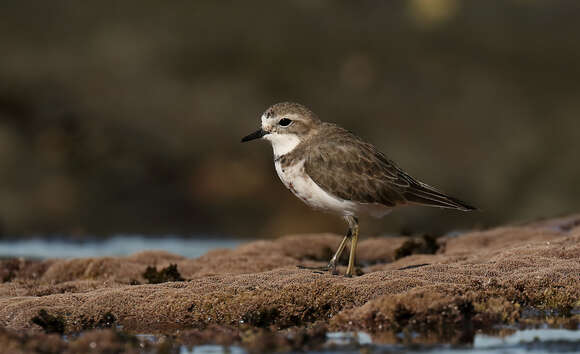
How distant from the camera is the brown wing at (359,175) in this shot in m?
11.9

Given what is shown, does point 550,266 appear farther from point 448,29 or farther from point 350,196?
point 448,29

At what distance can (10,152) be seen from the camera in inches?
1065

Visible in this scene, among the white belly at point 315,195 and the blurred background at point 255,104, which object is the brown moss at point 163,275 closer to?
the white belly at point 315,195

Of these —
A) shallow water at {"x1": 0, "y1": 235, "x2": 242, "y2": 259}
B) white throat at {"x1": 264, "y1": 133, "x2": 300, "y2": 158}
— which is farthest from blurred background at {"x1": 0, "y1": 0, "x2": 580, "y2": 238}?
white throat at {"x1": 264, "y1": 133, "x2": 300, "y2": 158}

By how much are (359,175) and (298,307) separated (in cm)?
320

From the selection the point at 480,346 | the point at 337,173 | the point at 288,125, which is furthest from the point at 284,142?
the point at 480,346

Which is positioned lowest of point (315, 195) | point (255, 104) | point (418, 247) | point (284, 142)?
point (418, 247)

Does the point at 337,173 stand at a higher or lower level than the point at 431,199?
higher

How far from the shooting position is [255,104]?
2958 centimetres

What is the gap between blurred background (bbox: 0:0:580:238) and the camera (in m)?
25.9

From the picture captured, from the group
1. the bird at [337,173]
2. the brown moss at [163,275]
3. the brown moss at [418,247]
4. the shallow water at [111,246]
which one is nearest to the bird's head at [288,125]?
the bird at [337,173]

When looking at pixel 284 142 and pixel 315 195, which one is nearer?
pixel 315 195

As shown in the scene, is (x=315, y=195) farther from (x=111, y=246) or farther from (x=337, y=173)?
(x=111, y=246)

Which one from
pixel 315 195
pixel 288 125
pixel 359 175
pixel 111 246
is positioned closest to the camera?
pixel 315 195
